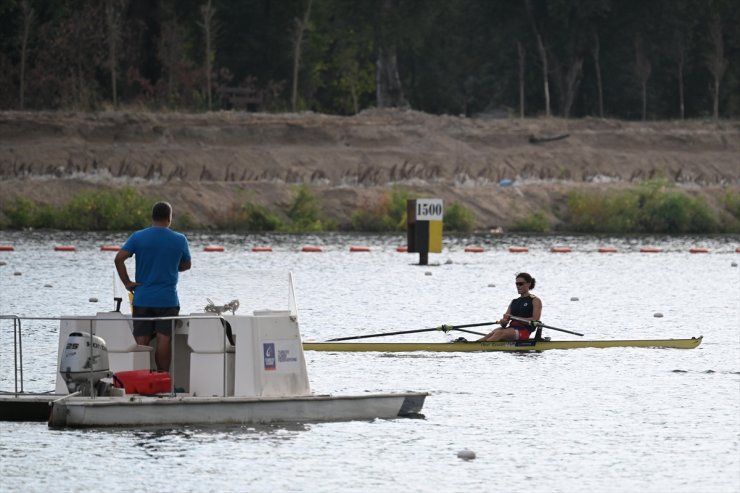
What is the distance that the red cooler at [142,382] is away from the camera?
59.9 ft

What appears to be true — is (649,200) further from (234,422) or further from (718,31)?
(234,422)

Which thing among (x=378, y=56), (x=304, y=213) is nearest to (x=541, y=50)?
(x=378, y=56)

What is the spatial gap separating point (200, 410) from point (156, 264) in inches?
65.0

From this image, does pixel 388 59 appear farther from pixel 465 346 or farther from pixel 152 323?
pixel 152 323

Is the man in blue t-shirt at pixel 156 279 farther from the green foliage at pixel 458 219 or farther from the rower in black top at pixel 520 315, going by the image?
the green foliage at pixel 458 219

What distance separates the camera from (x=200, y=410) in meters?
18.0

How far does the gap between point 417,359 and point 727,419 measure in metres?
6.67

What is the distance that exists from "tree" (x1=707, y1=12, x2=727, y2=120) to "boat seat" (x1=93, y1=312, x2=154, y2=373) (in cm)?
6653

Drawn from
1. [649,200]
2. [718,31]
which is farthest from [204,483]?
[718,31]

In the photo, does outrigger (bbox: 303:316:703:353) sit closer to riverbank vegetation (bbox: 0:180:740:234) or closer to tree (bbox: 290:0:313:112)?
riverbank vegetation (bbox: 0:180:740:234)

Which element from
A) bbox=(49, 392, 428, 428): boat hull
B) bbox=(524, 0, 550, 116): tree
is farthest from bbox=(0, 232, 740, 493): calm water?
bbox=(524, 0, 550, 116): tree

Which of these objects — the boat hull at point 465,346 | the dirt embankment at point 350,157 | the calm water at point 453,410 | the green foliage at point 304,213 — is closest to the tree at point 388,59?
the dirt embankment at point 350,157

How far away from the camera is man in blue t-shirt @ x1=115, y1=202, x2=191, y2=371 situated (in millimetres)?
18328

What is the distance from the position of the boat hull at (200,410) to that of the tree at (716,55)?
217ft
